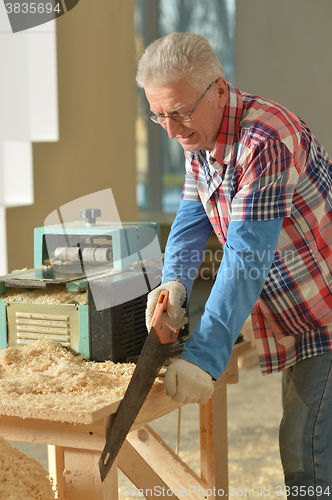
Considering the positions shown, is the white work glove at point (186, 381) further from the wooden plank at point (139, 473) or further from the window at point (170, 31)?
the window at point (170, 31)

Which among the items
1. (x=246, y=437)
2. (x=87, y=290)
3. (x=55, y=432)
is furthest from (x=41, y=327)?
(x=246, y=437)

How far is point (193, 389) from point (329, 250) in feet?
1.78

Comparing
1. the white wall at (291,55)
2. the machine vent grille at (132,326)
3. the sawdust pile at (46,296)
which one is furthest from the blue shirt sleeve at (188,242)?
the white wall at (291,55)

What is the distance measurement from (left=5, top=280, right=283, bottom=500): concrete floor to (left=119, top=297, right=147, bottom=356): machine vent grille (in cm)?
47

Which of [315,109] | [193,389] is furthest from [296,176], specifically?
[315,109]

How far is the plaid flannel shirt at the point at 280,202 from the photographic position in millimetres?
1170

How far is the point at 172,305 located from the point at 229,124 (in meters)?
0.46

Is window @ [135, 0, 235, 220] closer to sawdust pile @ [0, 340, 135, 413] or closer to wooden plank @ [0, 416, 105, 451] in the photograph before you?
sawdust pile @ [0, 340, 135, 413]

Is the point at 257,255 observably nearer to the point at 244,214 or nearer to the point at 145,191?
the point at 244,214

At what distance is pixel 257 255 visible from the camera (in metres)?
1.15

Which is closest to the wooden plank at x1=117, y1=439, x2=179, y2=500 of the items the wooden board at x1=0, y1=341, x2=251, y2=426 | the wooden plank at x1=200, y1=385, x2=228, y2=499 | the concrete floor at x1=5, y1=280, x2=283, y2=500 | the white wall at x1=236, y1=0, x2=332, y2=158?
the wooden board at x1=0, y1=341, x2=251, y2=426

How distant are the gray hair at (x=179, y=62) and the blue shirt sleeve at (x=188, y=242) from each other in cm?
44

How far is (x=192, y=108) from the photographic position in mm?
1195

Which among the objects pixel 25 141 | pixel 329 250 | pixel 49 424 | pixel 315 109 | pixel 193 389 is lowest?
pixel 49 424
